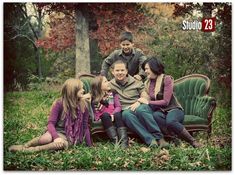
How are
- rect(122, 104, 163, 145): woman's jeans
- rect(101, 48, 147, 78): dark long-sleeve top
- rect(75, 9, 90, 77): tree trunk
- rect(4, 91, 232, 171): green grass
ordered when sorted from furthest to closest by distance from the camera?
rect(75, 9, 90, 77): tree trunk
rect(101, 48, 147, 78): dark long-sleeve top
rect(122, 104, 163, 145): woman's jeans
rect(4, 91, 232, 171): green grass

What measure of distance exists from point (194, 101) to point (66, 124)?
1850 mm

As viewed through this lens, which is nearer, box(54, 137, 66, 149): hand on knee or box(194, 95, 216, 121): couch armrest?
box(54, 137, 66, 149): hand on knee

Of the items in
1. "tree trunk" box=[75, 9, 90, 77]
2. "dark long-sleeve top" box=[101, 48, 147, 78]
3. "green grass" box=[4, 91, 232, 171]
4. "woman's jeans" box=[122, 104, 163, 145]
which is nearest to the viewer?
"green grass" box=[4, 91, 232, 171]

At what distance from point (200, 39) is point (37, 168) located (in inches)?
116

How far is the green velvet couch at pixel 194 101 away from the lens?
7645 mm

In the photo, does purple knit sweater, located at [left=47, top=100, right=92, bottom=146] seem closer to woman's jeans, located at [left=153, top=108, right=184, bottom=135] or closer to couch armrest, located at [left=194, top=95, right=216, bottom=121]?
Answer: woman's jeans, located at [left=153, top=108, right=184, bottom=135]

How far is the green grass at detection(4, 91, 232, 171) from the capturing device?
295 inches

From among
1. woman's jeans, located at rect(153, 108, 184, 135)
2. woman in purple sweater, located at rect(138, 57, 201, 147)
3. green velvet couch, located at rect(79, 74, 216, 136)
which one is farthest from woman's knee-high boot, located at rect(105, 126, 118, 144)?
woman's jeans, located at rect(153, 108, 184, 135)

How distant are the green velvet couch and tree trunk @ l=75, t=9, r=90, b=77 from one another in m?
0.14

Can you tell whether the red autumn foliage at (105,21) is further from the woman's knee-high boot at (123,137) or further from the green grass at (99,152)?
the woman's knee-high boot at (123,137)

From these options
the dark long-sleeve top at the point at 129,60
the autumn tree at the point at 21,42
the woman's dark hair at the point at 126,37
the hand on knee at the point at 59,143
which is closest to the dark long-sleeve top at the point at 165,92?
the dark long-sleeve top at the point at 129,60

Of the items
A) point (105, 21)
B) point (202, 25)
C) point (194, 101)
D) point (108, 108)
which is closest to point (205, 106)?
point (194, 101)

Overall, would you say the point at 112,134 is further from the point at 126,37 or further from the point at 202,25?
the point at 202,25

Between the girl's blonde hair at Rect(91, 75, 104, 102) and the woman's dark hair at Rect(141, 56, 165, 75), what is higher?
the woman's dark hair at Rect(141, 56, 165, 75)
